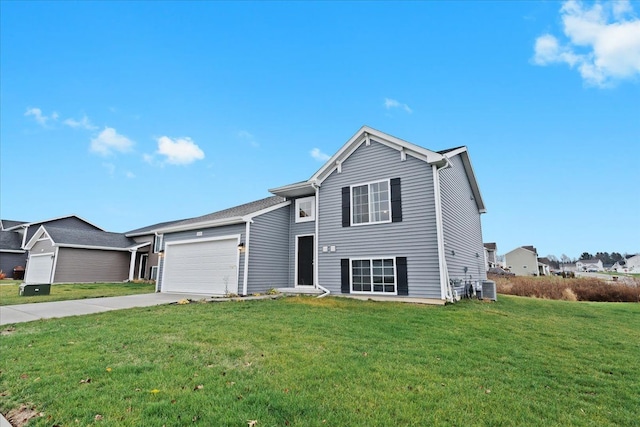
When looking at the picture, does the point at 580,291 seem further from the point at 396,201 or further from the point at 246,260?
the point at 246,260

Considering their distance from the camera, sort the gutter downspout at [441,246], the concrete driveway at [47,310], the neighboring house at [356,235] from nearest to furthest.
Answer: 1. the concrete driveway at [47,310]
2. the gutter downspout at [441,246]
3. the neighboring house at [356,235]

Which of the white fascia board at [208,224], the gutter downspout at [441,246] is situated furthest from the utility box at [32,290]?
the gutter downspout at [441,246]

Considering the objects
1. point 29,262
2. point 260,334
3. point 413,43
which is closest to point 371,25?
point 413,43

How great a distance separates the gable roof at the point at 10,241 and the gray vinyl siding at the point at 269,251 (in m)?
26.9

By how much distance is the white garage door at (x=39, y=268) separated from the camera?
2014 centimetres

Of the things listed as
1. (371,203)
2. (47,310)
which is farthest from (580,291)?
(47,310)

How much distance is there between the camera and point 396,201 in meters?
10.6

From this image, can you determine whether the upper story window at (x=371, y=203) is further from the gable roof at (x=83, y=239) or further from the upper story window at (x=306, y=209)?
the gable roof at (x=83, y=239)

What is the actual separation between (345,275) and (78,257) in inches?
775

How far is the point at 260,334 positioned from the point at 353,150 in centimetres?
837

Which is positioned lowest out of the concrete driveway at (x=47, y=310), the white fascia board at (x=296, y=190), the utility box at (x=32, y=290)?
the concrete driveway at (x=47, y=310)

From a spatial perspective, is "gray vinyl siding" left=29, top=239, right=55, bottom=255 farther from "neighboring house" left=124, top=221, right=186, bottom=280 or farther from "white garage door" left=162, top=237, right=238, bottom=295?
"white garage door" left=162, top=237, right=238, bottom=295

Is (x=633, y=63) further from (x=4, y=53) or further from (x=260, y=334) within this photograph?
(x=4, y=53)

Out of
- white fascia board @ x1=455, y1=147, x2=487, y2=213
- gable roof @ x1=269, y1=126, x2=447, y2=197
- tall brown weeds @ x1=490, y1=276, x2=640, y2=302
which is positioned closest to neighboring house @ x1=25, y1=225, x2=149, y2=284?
gable roof @ x1=269, y1=126, x2=447, y2=197
